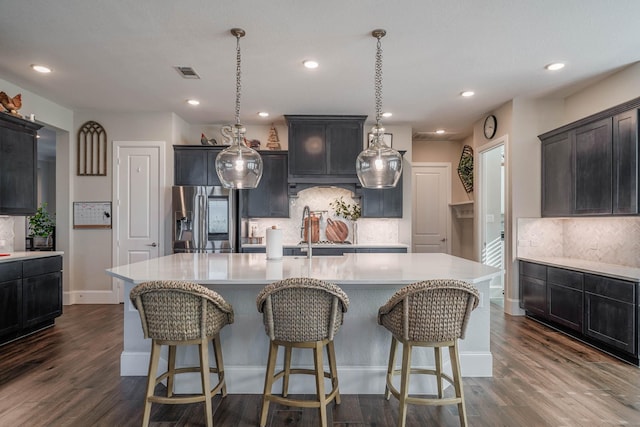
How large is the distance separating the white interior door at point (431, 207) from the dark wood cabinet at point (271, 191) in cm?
264

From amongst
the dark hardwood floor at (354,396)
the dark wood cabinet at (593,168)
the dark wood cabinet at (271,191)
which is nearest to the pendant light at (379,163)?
the dark hardwood floor at (354,396)

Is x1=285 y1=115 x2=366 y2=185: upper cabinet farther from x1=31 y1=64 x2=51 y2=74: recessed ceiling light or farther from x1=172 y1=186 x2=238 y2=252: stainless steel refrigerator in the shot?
x1=31 y1=64 x2=51 y2=74: recessed ceiling light

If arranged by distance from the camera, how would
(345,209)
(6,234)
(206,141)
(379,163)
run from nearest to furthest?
(379,163) < (6,234) < (206,141) < (345,209)

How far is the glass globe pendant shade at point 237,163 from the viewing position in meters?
2.89

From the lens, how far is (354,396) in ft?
8.68

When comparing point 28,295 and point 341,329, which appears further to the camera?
point 28,295

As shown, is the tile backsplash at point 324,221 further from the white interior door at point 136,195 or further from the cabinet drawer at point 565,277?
the cabinet drawer at point 565,277

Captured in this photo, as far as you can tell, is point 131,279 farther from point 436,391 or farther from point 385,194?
point 385,194

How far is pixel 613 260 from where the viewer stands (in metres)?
4.06

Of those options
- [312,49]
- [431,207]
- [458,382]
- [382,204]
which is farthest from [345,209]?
[458,382]

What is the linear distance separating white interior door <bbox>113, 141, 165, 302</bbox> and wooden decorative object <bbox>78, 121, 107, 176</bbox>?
7.2 inches

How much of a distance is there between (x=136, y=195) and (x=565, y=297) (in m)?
5.49

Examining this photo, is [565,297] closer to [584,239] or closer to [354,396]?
[584,239]

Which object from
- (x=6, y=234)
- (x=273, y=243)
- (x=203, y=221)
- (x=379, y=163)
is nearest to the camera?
(x=379, y=163)
